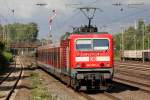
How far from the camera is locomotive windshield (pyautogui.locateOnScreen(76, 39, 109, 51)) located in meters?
22.9

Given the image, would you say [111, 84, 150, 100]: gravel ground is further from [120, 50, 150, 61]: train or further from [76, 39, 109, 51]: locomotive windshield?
[120, 50, 150, 61]: train

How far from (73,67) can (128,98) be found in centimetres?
378

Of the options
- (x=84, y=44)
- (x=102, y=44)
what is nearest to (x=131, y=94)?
(x=102, y=44)

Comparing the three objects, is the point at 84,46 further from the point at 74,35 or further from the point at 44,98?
the point at 44,98

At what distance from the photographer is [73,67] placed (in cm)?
2262

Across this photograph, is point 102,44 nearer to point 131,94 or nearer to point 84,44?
point 84,44

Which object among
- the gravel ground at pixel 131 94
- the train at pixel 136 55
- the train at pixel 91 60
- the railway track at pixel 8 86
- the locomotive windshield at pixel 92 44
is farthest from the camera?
the train at pixel 136 55

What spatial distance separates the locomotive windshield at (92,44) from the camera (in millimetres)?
22906

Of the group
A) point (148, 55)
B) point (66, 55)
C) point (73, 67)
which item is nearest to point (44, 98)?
point (73, 67)

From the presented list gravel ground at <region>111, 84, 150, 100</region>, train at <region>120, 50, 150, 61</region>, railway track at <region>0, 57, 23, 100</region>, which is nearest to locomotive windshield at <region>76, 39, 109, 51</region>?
gravel ground at <region>111, 84, 150, 100</region>

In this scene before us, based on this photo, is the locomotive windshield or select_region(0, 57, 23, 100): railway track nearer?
select_region(0, 57, 23, 100): railway track

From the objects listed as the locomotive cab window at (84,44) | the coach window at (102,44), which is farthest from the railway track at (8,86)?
the coach window at (102,44)

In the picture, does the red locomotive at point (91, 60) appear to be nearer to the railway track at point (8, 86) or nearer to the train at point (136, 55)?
the railway track at point (8, 86)

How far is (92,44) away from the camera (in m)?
23.0
